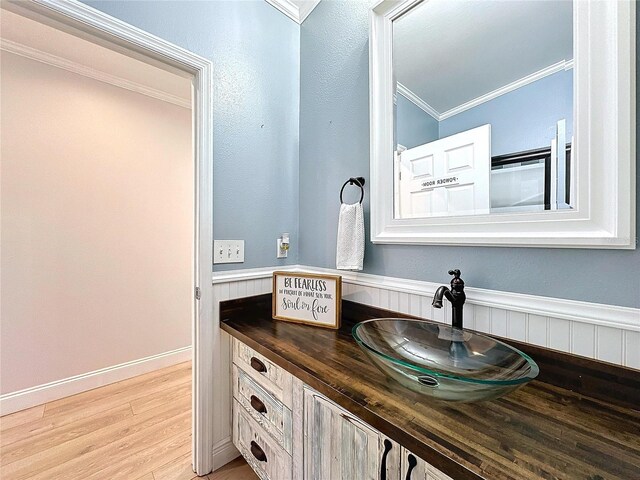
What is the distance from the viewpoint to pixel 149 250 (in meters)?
2.43

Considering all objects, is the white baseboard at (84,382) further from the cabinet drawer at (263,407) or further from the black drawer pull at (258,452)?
the black drawer pull at (258,452)

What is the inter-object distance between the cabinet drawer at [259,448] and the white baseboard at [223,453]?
12cm

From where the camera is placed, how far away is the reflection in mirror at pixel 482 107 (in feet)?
2.72

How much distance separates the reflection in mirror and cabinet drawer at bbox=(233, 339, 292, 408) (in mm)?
821

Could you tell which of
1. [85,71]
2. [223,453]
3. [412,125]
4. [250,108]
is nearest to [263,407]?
[223,453]

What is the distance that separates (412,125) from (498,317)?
85cm

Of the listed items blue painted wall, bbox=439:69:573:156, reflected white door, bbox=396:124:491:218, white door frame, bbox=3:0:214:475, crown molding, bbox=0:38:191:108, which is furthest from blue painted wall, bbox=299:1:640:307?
crown molding, bbox=0:38:191:108

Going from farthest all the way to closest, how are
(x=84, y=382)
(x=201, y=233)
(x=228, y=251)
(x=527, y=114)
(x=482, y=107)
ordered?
(x=84, y=382) < (x=228, y=251) < (x=201, y=233) < (x=482, y=107) < (x=527, y=114)

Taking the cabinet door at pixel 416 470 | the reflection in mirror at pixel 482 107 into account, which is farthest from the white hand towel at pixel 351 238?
the cabinet door at pixel 416 470

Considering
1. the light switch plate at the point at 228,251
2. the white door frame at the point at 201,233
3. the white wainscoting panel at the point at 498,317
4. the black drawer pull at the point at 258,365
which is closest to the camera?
the white wainscoting panel at the point at 498,317

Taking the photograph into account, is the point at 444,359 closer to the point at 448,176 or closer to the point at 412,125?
the point at 448,176

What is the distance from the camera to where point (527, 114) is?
0.89 meters

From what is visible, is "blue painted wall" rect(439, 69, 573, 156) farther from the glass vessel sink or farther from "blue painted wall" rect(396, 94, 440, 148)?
the glass vessel sink

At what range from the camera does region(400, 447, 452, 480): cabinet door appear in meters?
0.56
